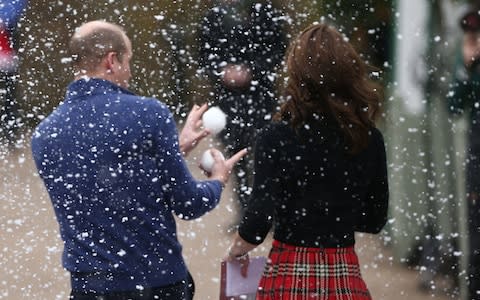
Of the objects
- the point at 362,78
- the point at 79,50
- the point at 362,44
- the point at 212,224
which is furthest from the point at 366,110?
the point at 212,224

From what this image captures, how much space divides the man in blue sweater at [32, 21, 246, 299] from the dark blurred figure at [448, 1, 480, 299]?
5.48 ft

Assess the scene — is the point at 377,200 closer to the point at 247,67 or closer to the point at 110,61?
the point at 110,61

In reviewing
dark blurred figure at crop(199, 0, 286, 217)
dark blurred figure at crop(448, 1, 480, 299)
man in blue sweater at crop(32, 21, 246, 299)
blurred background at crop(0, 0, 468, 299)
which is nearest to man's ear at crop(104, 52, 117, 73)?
man in blue sweater at crop(32, 21, 246, 299)

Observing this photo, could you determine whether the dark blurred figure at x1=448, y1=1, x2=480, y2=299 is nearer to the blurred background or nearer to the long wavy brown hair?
the blurred background

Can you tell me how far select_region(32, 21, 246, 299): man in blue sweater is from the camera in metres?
2.82

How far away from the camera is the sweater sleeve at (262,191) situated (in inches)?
117

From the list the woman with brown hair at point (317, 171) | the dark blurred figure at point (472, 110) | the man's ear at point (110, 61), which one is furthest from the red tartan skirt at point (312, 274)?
the dark blurred figure at point (472, 110)

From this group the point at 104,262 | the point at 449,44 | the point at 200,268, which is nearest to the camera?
the point at 104,262

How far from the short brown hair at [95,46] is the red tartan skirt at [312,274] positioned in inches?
30.2

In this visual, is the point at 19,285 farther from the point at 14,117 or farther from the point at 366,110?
the point at 14,117

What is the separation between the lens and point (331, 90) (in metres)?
3.01

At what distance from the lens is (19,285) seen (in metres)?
5.32

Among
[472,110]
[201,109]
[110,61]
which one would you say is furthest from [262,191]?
[472,110]

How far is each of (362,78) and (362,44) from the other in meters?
2.85
